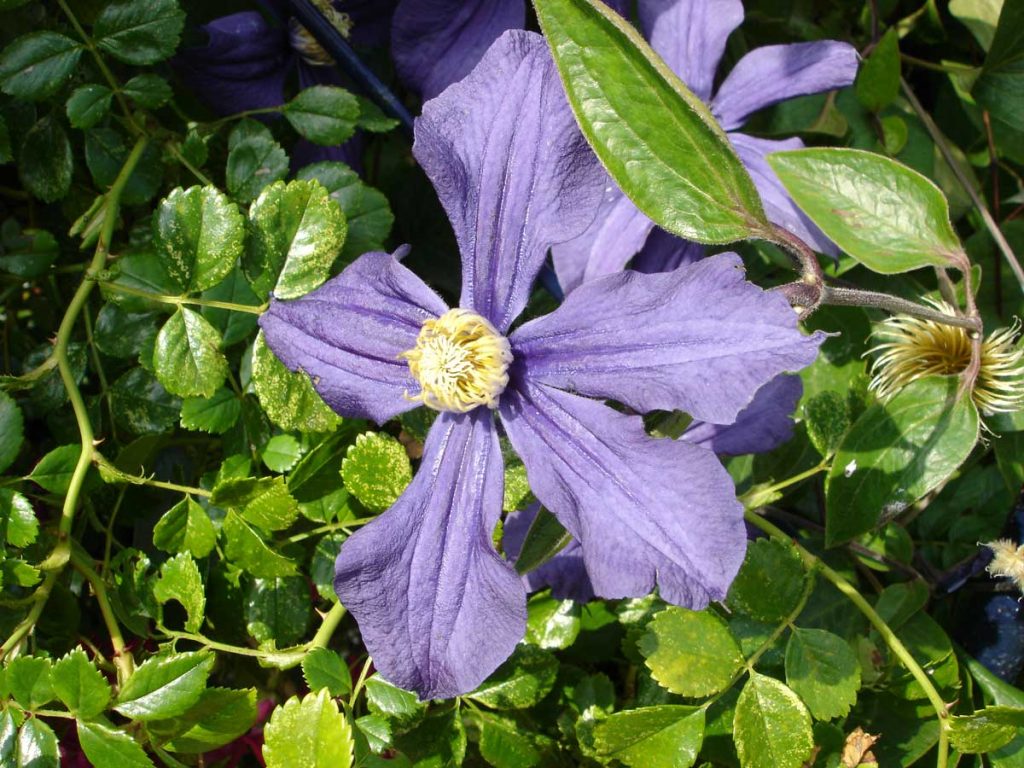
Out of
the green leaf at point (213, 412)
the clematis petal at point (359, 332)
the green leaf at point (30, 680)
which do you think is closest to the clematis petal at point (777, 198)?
the clematis petal at point (359, 332)

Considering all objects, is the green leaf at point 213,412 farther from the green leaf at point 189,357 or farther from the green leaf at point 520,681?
the green leaf at point 520,681

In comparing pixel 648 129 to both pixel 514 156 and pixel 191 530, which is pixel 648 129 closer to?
pixel 514 156

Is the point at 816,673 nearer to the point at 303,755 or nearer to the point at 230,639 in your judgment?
the point at 303,755

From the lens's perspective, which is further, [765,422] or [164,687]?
[765,422]

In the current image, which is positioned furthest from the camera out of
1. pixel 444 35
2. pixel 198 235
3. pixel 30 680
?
Result: pixel 444 35

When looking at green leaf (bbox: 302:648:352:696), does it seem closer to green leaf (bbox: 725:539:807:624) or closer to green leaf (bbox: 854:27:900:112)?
green leaf (bbox: 725:539:807:624)

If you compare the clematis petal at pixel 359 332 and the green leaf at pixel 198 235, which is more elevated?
the green leaf at pixel 198 235

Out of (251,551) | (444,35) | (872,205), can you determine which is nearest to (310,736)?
(251,551)
